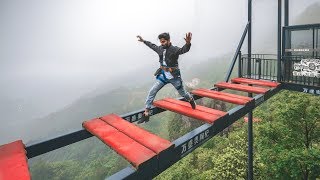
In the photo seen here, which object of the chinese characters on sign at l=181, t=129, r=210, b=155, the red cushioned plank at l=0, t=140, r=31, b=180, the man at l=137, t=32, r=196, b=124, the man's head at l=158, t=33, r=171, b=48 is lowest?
the chinese characters on sign at l=181, t=129, r=210, b=155

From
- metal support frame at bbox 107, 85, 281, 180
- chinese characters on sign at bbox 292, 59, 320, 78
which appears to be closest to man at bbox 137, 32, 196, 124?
metal support frame at bbox 107, 85, 281, 180

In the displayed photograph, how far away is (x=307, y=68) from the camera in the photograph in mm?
9000

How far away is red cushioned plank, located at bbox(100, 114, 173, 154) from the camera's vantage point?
357 centimetres

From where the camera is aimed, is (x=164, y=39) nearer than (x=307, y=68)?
Yes

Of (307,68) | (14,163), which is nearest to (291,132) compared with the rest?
(307,68)

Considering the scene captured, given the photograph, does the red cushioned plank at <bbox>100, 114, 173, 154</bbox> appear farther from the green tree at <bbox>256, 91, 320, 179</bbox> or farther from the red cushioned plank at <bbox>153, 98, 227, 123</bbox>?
the green tree at <bbox>256, 91, 320, 179</bbox>

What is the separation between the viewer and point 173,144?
3.66 metres

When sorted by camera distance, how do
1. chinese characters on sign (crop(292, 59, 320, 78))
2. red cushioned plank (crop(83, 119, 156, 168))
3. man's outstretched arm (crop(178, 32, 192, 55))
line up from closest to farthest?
red cushioned plank (crop(83, 119, 156, 168)), man's outstretched arm (crop(178, 32, 192, 55)), chinese characters on sign (crop(292, 59, 320, 78))

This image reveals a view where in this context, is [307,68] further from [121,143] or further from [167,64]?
[121,143]

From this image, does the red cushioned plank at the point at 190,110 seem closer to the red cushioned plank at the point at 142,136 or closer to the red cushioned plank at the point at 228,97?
the red cushioned plank at the point at 228,97

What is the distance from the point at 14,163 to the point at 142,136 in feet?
6.18

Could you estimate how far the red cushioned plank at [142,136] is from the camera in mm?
3569

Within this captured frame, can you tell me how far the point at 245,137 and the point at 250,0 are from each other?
17589 millimetres

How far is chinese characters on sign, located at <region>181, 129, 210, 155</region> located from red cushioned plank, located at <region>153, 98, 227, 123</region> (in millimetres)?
332
